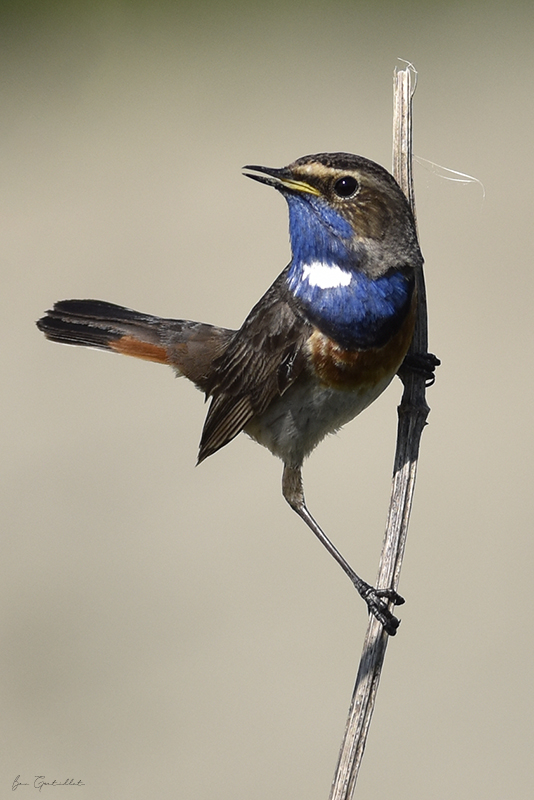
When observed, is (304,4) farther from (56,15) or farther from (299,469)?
(299,469)

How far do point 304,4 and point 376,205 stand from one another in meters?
9.61

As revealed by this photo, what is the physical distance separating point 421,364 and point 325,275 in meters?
0.55

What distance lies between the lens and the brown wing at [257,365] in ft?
13.8

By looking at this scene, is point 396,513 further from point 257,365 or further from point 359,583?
point 257,365

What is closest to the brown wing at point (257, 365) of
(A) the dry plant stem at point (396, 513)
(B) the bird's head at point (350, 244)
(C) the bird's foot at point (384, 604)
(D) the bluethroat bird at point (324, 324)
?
(D) the bluethroat bird at point (324, 324)

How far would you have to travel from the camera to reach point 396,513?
366 cm

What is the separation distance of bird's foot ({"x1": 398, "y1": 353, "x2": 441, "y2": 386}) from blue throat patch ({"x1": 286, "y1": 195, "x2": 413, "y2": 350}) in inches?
11.8

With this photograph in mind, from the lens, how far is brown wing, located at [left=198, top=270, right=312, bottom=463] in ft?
13.8

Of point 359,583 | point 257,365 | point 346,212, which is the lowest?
point 359,583

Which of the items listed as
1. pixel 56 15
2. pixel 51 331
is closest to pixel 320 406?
pixel 51 331

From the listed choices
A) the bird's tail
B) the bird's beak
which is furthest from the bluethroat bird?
the bird's tail

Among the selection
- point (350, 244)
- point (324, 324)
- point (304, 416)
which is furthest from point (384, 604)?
point (350, 244)

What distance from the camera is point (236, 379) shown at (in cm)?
453

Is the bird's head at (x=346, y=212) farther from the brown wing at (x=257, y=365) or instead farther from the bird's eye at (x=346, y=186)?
the brown wing at (x=257, y=365)
